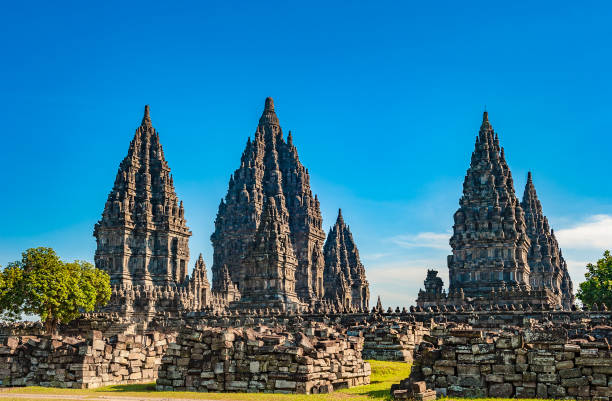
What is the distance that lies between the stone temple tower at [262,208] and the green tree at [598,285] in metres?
38.8

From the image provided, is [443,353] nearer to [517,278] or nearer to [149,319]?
[149,319]

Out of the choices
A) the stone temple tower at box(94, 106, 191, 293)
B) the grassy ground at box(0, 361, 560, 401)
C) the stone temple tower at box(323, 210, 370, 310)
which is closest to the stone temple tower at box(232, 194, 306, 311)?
the stone temple tower at box(94, 106, 191, 293)

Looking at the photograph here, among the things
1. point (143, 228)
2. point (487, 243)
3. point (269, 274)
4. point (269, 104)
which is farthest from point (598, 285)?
point (269, 104)

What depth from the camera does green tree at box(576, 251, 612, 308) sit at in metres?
65.4

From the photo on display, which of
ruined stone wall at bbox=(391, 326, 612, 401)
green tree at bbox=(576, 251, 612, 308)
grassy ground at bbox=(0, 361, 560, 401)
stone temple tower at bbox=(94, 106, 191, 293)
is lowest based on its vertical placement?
grassy ground at bbox=(0, 361, 560, 401)

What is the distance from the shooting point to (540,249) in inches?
3706

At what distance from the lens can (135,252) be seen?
3187 inches

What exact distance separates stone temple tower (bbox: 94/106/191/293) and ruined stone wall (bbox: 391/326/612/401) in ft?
207

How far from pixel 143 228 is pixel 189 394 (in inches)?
2501

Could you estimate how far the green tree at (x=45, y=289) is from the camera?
1912 inches

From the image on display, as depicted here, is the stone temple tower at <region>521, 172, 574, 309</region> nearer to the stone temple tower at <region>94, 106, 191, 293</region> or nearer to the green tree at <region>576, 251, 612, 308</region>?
the green tree at <region>576, 251, 612, 308</region>

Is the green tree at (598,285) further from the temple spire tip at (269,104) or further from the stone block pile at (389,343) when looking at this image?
the temple spire tip at (269,104)

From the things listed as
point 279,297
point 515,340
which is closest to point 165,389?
point 515,340

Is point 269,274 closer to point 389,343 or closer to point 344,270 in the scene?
point 344,270
